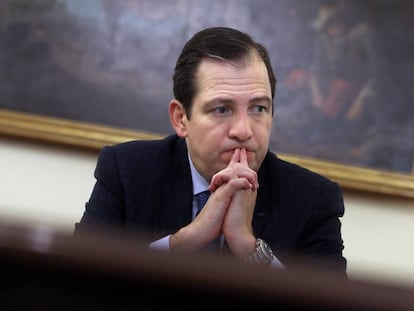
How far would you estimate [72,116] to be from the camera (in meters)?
3.58

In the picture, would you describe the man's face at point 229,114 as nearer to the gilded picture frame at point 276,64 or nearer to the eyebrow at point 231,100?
the eyebrow at point 231,100

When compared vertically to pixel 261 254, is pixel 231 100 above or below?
above

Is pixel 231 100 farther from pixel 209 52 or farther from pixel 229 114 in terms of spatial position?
pixel 209 52

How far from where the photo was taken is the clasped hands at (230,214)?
6.38 ft

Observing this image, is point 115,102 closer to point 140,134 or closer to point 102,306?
point 140,134

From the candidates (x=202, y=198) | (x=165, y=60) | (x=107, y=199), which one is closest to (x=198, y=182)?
(x=202, y=198)

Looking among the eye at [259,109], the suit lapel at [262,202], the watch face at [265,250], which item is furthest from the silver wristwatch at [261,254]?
the eye at [259,109]

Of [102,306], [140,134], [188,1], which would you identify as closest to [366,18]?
[188,1]

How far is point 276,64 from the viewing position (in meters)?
3.64

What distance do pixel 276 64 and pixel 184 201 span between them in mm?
1662

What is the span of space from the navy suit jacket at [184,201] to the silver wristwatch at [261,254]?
69mm

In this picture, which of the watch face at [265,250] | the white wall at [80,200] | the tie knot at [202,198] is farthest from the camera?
the white wall at [80,200]

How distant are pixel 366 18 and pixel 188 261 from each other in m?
3.45

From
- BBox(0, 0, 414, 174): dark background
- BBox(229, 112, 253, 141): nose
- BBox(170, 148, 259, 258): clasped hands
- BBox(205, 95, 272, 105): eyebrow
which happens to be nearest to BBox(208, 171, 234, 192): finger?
BBox(170, 148, 259, 258): clasped hands
